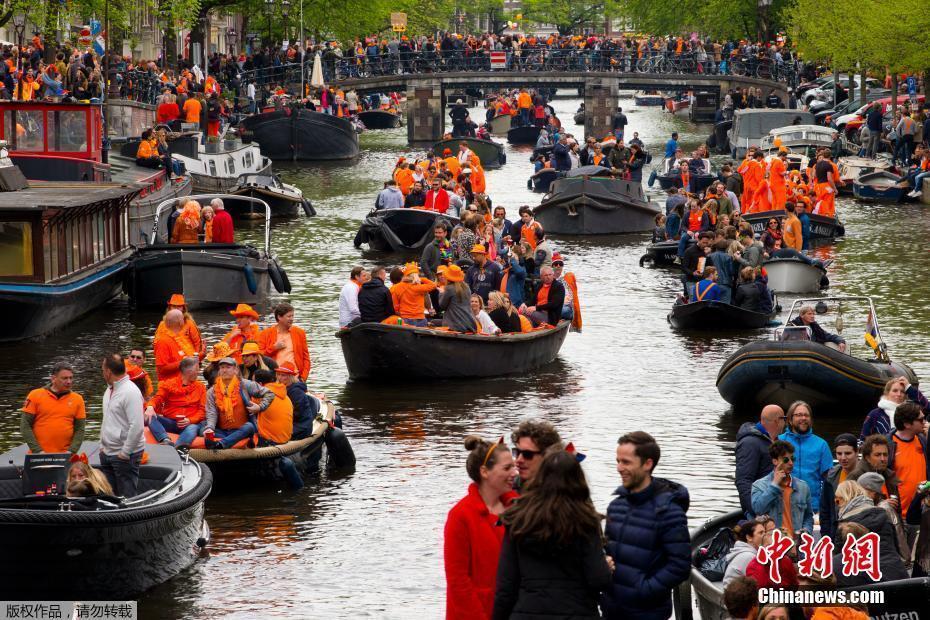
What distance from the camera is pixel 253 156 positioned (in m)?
45.6

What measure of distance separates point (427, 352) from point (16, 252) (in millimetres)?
7033

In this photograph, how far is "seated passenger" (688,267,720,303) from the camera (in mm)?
25859

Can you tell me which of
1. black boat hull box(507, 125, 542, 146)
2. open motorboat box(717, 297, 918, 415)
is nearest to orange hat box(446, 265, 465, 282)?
open motorboat box(717, 297, 918, 415)

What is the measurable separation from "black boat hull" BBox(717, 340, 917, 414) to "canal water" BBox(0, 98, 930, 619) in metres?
0.42

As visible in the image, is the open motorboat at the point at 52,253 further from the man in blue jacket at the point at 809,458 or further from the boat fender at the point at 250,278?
the man in blue jacket at the point at 809,458

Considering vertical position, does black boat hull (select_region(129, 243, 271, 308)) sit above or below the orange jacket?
below

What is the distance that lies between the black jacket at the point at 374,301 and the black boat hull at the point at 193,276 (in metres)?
7.09

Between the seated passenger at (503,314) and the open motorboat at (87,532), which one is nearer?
the open motorboat at (87,532)

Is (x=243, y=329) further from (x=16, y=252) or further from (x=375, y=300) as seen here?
(x=16, y=252)

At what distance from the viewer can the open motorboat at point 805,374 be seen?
19047 mm

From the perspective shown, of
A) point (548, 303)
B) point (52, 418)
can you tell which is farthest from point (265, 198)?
point (52, 418)

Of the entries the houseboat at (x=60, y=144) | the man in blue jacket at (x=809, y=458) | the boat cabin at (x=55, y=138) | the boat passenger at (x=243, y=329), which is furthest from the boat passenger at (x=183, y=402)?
the boat cabin at (x=55, y=138)

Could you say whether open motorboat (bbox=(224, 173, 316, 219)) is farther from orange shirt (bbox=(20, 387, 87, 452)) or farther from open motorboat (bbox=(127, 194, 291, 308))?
orange shirt (bbox=(20, 387, 87, 452))

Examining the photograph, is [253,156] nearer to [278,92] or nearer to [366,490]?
[278,92]
